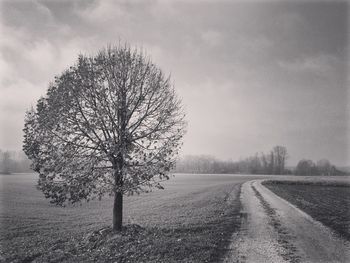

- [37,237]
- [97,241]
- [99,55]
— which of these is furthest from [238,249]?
[37,237]

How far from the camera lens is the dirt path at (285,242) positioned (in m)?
10.7

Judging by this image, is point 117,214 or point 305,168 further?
point 305,168

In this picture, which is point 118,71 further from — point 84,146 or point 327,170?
point 327,170

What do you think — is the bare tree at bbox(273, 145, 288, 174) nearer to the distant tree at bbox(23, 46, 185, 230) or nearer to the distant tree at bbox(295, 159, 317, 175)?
the distant tree at bbox(295, 159, 317, 175)

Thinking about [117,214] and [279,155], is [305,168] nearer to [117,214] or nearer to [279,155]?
[279,155]

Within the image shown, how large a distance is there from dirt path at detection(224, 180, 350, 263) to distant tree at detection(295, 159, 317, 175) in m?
135

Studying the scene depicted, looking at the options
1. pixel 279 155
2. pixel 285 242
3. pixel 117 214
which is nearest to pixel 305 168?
pixel 279 155

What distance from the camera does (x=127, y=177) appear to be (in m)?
13.6

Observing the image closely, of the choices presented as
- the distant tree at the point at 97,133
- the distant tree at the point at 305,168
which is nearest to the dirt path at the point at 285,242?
the distant tree at the point at 97,133

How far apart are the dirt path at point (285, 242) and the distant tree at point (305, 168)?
135443 mm

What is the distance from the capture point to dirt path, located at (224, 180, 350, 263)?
10742mm

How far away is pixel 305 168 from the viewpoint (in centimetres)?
14112

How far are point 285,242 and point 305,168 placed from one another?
147122mm

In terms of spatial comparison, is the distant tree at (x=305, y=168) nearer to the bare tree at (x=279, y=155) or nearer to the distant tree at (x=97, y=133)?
the bare tree at (x=279, y=155)
